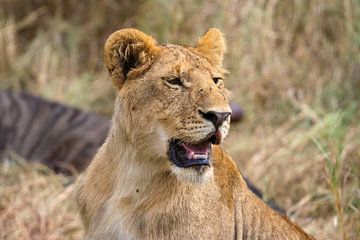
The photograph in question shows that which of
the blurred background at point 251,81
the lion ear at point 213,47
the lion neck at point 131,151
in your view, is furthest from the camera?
the blurred background at point 251,81

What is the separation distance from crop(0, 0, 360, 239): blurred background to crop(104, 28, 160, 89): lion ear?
1508mm

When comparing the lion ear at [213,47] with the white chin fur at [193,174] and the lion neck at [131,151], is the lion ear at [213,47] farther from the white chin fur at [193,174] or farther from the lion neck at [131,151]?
the white chin fur at [193,174]

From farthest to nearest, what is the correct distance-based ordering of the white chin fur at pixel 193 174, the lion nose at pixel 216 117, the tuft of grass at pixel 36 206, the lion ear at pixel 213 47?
the tuft of grass at pixel 36 206
the lion ear at pixel 213 47
the white chin fur at pixel 193 174
the lion nose at pixel 216 117

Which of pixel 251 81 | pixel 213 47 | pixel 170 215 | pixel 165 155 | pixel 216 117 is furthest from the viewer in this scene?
pixel 251 81

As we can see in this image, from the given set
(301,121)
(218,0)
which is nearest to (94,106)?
(218,0)

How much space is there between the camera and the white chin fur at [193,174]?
348 cm

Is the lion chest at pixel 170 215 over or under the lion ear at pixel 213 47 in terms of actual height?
under

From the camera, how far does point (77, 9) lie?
27.6 feet

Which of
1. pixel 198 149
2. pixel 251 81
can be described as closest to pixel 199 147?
pixel 198 149

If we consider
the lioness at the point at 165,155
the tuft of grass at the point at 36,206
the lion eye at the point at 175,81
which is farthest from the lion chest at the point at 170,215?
the tuft of grass at the point at 36,206

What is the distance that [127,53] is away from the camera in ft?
12.3

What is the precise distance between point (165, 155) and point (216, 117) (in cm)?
31

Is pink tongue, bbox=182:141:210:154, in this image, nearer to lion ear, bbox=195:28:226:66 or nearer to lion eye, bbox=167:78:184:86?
lion eye, bbox=167:78:184:86

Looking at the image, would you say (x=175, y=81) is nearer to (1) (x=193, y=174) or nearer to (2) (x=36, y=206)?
(1) (x=193, y=174)
